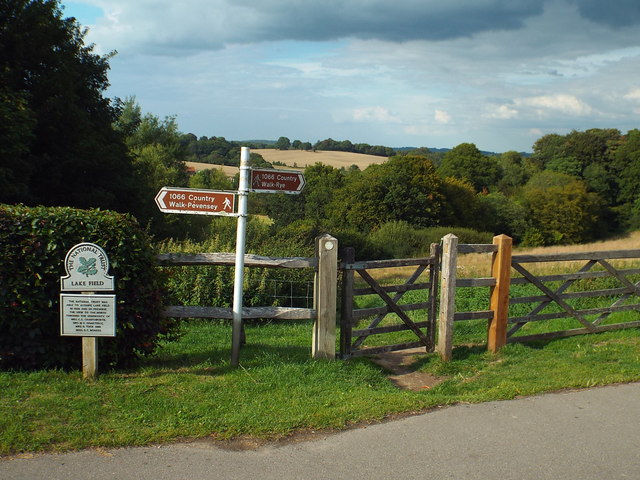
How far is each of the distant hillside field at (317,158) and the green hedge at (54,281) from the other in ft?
231

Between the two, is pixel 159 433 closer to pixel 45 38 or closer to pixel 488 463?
pixel 488 463

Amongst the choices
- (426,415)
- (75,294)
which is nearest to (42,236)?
(75,294)

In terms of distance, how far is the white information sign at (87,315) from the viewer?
19.8 feet

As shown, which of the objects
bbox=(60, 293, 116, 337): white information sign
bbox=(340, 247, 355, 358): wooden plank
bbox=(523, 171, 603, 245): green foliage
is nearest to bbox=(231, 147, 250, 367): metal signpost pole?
bbox=(340, 247, 355, 358): wooden plank

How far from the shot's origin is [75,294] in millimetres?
6055

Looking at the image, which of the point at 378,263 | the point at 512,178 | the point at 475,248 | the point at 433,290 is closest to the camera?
the point at 378,263

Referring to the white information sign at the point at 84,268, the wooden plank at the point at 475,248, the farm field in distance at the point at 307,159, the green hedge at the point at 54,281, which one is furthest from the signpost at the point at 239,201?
the farm field in distance at the point at 307,159

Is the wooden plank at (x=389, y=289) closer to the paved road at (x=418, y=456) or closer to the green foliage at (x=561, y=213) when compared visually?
the paved road at (x=418, y=456)

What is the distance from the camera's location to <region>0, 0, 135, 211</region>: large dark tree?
19844 mm

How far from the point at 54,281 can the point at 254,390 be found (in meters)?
2.34

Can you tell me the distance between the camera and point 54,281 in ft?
20.7

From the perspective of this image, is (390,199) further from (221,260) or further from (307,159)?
(221,260)

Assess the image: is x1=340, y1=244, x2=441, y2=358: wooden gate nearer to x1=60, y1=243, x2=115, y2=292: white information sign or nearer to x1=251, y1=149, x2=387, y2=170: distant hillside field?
x1=60, y1=243, x2=115, y2=292: white information sign

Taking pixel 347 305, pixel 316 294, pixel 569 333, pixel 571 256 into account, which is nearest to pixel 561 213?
pixel 569 333
